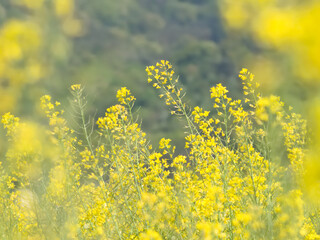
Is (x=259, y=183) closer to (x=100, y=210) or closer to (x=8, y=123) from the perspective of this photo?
(x=100, y=210)

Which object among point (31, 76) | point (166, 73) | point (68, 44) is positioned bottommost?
point (31, 76)

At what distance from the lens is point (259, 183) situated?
12.1ft

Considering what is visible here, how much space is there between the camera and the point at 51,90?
1722 millimetres

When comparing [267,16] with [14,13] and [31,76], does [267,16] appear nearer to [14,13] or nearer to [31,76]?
[31,76]

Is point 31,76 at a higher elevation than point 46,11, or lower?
lower

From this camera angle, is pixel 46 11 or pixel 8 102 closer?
pixel 8 102

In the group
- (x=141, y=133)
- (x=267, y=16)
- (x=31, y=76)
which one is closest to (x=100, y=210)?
(x=141, y=133)

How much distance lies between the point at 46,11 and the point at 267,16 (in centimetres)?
102

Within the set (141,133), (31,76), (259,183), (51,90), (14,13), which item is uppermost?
(141,133)

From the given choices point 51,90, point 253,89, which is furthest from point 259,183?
point 51,90

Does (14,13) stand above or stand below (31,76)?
above

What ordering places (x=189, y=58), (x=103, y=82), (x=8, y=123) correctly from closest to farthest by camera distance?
1. (x=103, y=82)
2. (x=8, y=123)
3. (x=189, y=58)

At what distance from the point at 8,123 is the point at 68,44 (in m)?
4.05

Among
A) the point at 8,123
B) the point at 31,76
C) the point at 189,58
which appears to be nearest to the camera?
the point at 31,76
